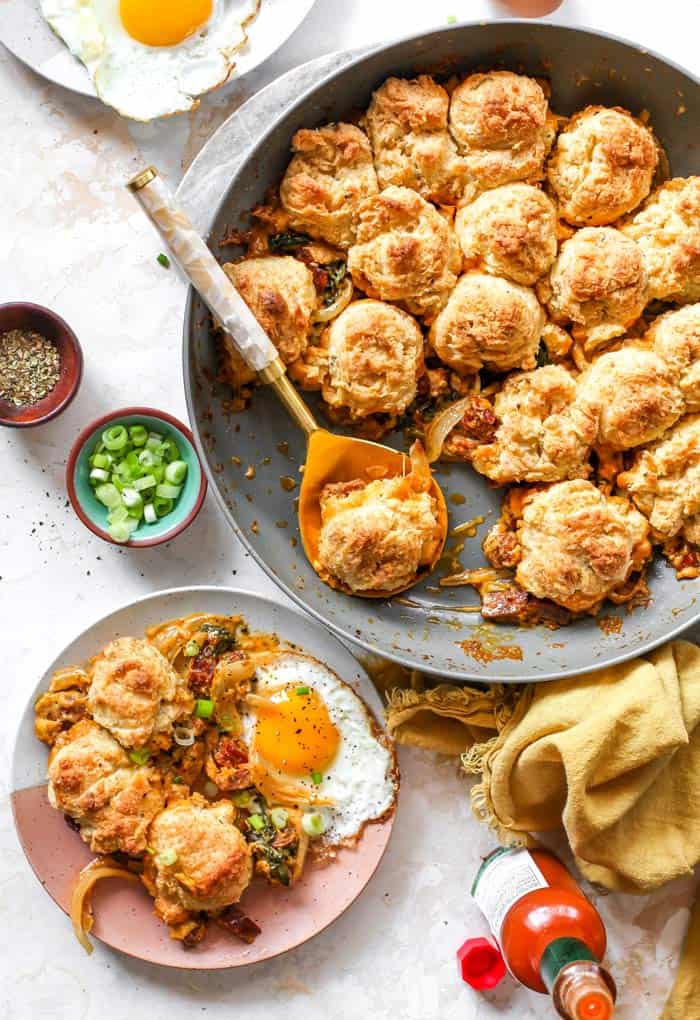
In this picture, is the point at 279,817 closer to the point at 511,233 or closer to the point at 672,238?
the point at 511,233

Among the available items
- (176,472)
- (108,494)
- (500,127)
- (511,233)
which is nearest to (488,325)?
(511,233)

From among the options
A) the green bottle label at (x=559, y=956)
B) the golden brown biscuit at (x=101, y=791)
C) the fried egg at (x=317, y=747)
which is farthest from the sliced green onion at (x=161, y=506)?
the green bottle label at (x=559, y=956)

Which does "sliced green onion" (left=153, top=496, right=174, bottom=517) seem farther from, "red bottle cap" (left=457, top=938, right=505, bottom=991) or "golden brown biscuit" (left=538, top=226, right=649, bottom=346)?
"red bottle cap" (left=457, top=938, right=505, bottom=991)

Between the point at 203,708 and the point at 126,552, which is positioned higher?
the point at 126,552

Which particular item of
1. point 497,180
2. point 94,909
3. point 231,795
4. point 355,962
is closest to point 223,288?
point 497,180

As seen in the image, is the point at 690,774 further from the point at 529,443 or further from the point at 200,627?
the point at 200,627
